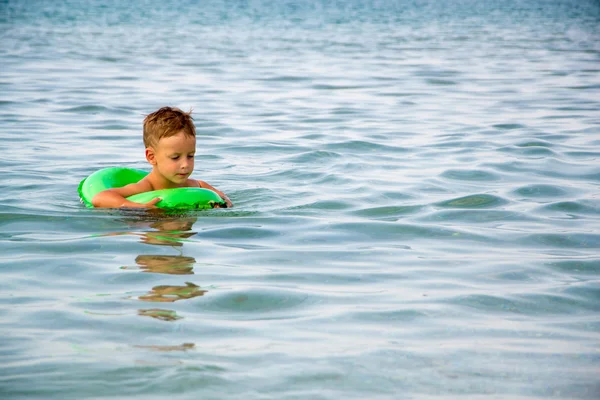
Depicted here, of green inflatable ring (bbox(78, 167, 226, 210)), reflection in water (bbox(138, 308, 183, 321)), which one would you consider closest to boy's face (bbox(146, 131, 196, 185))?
green inflatable ring (bbox(78, 167, 226, 210))

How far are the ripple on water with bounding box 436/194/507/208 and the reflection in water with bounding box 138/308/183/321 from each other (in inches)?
109

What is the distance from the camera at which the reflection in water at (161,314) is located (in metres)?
3.81

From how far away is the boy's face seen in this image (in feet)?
19.1

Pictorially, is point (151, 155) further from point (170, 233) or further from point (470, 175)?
point (470, 175)

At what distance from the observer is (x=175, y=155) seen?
5863 mm

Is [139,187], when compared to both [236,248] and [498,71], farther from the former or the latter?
[498,71]

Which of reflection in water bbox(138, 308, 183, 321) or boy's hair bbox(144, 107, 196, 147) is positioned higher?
boy's hair bbox(144, 107, 196, 147)

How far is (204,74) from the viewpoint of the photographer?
15164mm

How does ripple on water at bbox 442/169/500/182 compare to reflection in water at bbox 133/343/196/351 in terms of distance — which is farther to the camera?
ripple on water at bbox 442/169/500/182

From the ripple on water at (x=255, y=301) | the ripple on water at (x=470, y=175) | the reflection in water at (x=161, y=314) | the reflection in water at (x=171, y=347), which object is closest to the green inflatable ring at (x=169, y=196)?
the ripple on water at (x=255, y=301)

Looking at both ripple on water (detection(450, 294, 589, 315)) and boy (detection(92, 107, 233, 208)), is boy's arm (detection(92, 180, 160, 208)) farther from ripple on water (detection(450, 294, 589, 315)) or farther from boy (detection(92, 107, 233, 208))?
ripple on water (detection(450, 294, 589, 315))

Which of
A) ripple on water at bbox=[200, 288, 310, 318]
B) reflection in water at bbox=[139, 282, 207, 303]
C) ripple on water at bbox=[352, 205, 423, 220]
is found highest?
reflection in water at bbox=[139, 282, 207, 303]

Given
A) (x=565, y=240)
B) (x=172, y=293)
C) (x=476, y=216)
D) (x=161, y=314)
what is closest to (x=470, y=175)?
(x=476, y=216)

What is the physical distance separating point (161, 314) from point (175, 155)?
7.07 feet
